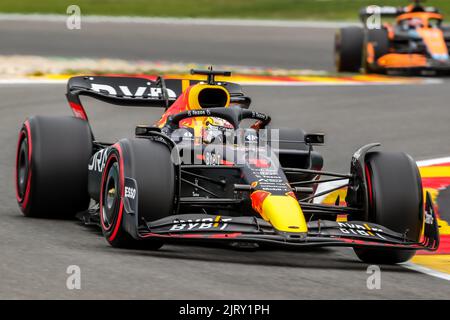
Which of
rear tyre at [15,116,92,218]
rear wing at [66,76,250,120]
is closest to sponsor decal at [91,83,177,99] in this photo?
rear wing at [66,76,250,120]

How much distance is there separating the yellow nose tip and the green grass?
26.3m

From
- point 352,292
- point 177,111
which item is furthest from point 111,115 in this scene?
point 352,292

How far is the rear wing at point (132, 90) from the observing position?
35.9 ft

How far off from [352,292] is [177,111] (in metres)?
3.17

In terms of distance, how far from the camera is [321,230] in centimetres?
820

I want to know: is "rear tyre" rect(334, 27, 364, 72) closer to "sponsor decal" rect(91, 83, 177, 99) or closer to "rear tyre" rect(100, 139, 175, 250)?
"sponsor decal" rect(91, 83, 177, 99)

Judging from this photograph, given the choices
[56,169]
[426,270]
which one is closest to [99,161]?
[56,169]

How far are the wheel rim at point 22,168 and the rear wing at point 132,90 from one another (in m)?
0.65

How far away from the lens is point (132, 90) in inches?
443

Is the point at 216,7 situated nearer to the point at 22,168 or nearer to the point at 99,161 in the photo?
the point at 22,168

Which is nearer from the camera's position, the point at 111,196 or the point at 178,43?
the point at 111,196

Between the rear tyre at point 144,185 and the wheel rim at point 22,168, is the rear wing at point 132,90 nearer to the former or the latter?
the wheel rim at point 22,168

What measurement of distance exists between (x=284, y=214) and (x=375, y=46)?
1475 cm
